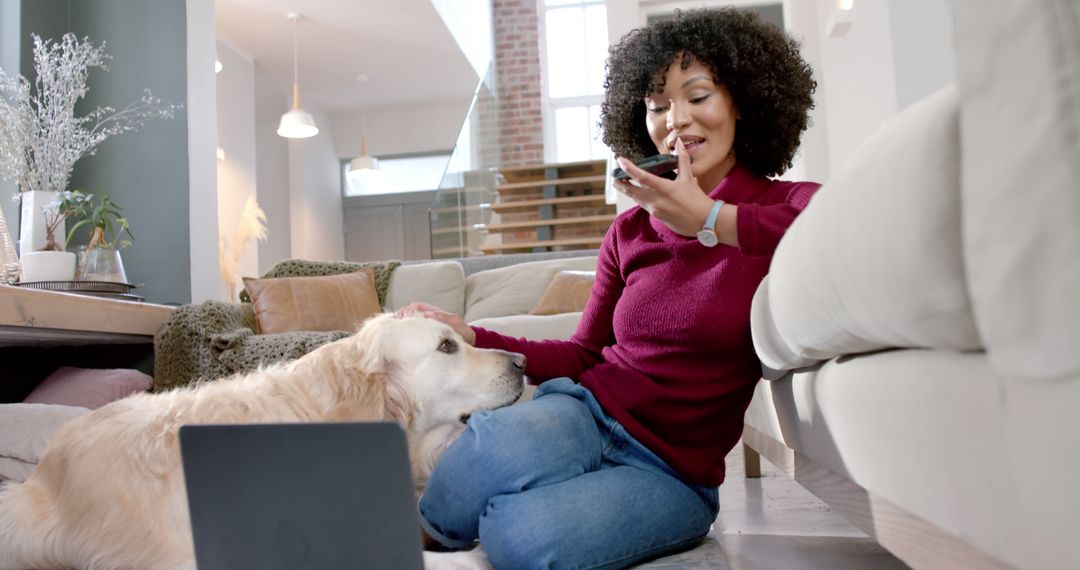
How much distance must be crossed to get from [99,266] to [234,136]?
4400mm

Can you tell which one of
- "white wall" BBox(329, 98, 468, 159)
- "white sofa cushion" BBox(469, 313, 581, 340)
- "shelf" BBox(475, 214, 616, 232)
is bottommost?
"white sofa cushion" BBox(469, 313, 581, 340)

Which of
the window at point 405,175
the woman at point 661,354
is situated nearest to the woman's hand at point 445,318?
the woman at point 661,354

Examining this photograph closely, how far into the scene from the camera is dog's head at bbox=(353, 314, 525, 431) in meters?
1.48

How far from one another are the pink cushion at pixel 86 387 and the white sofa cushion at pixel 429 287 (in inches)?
53.9

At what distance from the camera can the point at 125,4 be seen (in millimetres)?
4477

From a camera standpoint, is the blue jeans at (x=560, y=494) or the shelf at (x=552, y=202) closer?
the blue jeans at (x=560, y=494)

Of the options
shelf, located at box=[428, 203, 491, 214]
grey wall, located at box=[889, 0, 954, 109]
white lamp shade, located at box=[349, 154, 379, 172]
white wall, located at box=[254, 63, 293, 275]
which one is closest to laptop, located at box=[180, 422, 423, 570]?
grey wall, located at box=[889, 0, 954, 109]

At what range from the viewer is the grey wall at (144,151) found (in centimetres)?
438

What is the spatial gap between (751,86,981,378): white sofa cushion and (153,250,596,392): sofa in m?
2.64

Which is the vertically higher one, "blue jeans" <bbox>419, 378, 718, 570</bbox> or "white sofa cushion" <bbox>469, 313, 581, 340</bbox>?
"white sofa cushion" <bbox>469, 313, 581, 340</bbox>

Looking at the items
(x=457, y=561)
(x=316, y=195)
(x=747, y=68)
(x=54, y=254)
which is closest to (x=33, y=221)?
(x=54, y=254)

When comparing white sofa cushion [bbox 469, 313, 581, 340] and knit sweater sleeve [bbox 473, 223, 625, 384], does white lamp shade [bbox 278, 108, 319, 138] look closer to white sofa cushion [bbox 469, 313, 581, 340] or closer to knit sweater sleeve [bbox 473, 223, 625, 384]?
white sofa cushion [bbox 469, 313, 581, 340]

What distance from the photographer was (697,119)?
1.49 m

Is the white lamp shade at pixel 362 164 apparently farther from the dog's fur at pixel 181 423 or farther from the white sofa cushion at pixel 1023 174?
the white sofa cushion at pixel 1023 174
